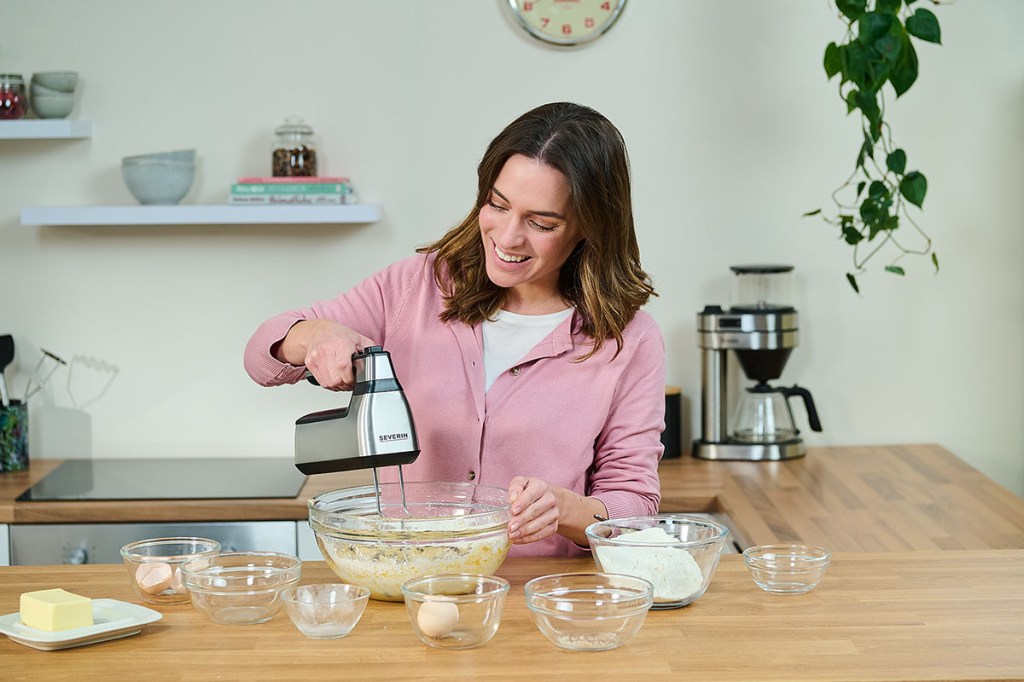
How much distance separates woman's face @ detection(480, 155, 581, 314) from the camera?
181 cm

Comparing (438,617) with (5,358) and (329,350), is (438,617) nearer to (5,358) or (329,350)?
(329,350)

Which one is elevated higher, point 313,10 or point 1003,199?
point 313,10

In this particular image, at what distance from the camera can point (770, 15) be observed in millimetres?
3104

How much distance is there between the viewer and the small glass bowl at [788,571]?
148 cm

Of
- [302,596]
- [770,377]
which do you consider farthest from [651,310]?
[302,596]

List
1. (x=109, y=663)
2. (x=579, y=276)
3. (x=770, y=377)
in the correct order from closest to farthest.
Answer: (x=109, y=663) → (x=579, y=276) → (x=770, y=377)

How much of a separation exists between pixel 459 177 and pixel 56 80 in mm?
1082

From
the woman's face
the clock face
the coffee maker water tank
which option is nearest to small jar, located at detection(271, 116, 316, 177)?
the clock face

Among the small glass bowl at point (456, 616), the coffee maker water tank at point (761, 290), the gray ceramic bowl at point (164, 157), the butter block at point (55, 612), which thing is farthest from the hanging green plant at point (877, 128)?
the butter block at point (55, 612)

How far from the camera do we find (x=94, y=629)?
1.30 meters

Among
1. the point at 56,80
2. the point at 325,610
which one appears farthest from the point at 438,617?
the point at 56,80

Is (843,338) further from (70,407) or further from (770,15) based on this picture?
(70,407)

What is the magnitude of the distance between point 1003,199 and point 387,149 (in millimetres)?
1688

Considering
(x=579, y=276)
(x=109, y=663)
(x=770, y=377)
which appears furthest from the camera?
(x=770, y=377)
